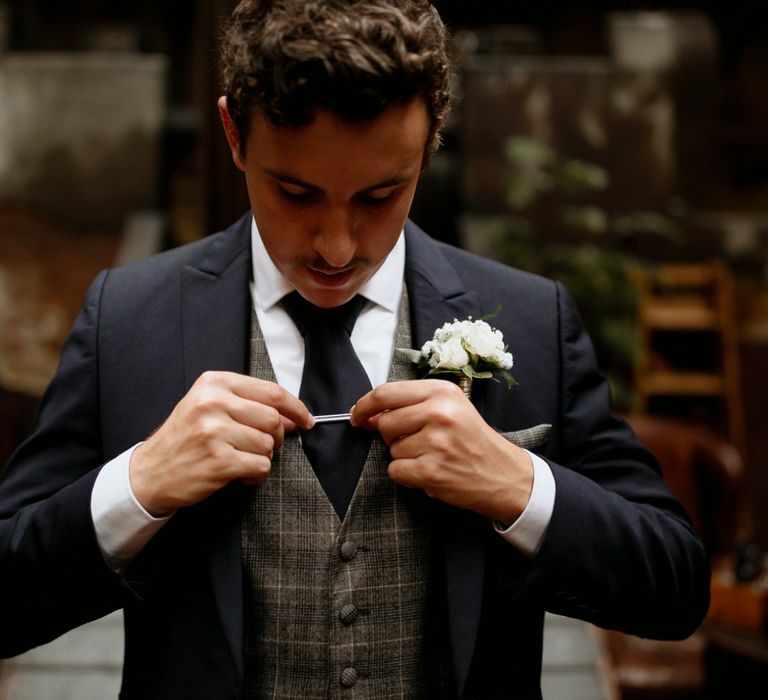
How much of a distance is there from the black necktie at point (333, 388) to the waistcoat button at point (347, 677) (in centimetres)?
20

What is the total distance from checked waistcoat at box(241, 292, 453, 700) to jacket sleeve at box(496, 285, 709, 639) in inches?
6.9

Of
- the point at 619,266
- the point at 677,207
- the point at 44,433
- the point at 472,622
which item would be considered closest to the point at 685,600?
the point at 472,622

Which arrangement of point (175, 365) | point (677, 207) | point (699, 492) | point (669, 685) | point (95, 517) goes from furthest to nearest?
point (677, 207) < point (699, 492) < point (669, 685) < point (175, 365) < point (95, 517)

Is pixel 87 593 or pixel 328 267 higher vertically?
pixel 328 267

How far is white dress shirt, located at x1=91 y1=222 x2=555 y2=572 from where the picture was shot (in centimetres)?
116

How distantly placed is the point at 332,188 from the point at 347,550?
48cm

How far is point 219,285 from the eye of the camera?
1336mm

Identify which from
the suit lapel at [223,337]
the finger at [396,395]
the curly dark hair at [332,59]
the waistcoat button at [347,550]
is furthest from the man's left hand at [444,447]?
the curly dark hair at [332,59]

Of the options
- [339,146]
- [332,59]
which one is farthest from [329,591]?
[332,59]

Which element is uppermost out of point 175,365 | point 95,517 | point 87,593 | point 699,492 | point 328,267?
point 328,267

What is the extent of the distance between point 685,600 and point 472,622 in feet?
1.11

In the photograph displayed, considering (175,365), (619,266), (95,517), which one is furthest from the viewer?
(619,266)

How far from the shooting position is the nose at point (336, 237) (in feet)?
3.67

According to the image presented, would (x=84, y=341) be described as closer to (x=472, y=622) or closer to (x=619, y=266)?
(x=472, y=622)
